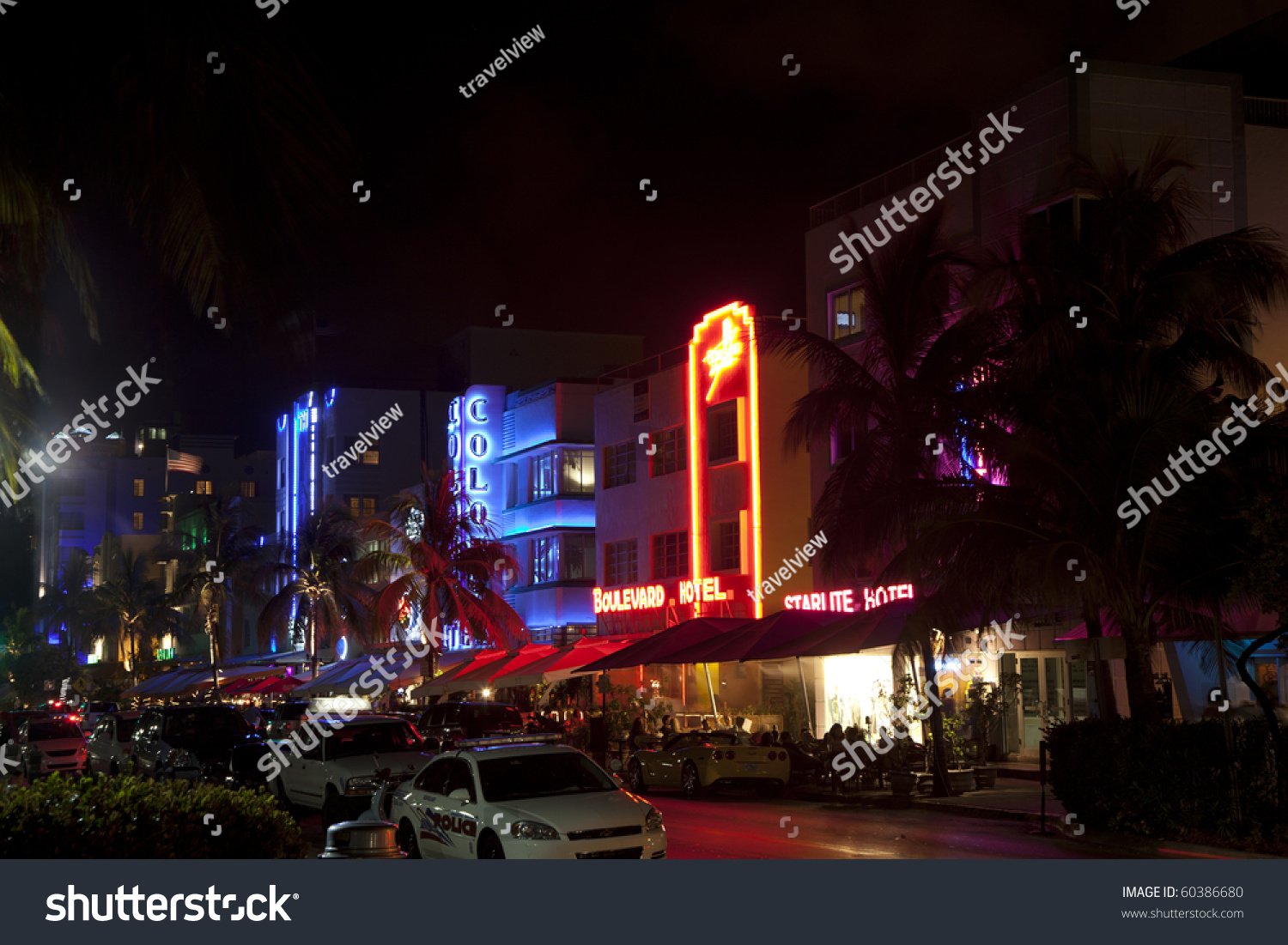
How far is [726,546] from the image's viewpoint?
3844cm

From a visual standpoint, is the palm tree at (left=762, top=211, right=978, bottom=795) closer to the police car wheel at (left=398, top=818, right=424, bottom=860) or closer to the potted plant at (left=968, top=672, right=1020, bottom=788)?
the potted plant at (left=968, top=672, right=1020, bottom=788)

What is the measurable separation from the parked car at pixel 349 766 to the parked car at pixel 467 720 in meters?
7.34

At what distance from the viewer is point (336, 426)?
74562 millimetres

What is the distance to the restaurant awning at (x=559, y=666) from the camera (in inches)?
1382

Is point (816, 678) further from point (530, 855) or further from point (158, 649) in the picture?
point (158, 649)

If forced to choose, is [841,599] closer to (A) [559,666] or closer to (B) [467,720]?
(A) [559,666]

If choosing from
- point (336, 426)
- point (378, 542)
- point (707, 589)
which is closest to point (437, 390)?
point (336, 426)

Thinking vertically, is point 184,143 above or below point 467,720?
above

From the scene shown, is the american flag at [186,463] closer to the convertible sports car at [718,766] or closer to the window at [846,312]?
the window at [846,312]

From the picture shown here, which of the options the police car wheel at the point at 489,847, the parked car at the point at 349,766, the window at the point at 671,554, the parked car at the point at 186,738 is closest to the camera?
the police car wheel at the point at 489,847

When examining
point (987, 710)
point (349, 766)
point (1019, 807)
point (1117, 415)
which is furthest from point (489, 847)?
point (987, 710)

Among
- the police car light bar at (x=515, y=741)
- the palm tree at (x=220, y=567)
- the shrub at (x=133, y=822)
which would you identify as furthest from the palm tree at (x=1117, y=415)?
the palm tree at (x=220, y=567)

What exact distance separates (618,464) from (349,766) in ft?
81.9

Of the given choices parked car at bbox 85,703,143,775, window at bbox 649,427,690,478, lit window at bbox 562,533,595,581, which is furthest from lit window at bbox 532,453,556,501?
parked car at bbox 85,703,143,775
